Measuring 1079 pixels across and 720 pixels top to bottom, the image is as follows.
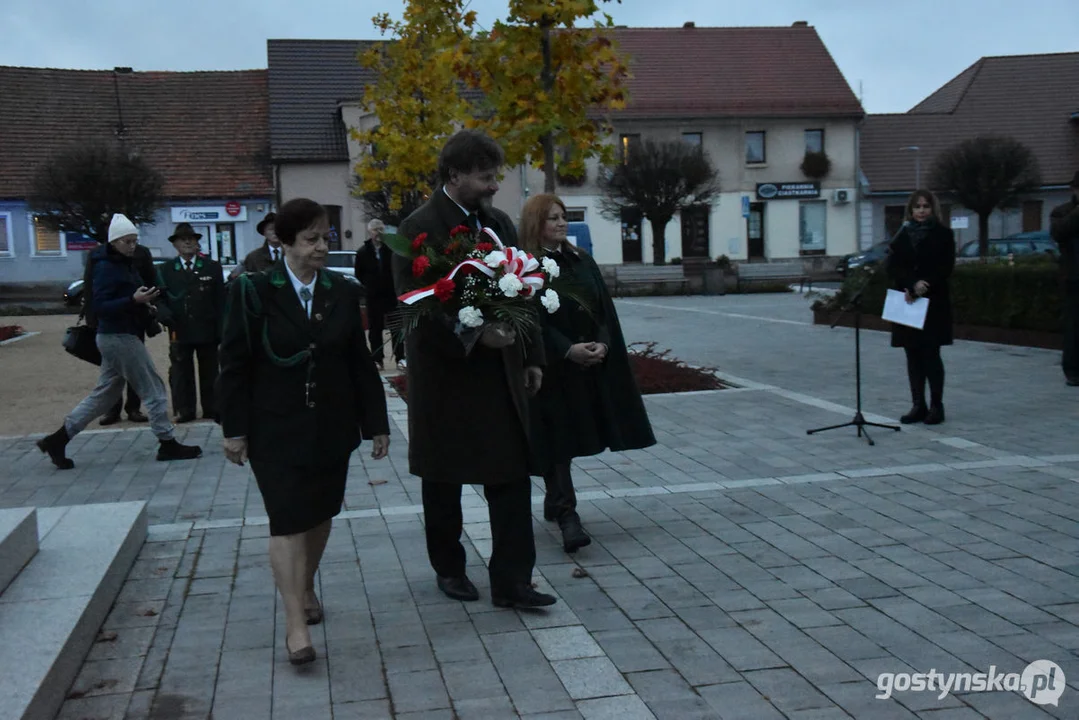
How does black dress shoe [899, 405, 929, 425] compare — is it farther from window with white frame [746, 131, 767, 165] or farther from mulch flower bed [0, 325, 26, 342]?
window with white frame [746, 131, 767, 165]

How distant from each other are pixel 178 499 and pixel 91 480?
106cm

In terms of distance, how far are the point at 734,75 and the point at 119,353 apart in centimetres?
4307

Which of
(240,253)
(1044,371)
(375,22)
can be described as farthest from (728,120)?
(1044,371)

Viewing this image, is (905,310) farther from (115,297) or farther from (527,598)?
(115,297)

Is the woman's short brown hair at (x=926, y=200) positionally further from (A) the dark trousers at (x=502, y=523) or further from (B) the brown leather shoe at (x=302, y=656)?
(B) the brown leather shoe at (x=302, y=656)

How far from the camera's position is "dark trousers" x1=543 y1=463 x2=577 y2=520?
6062mm

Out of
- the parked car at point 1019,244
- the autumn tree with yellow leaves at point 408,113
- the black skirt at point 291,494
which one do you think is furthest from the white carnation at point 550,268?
the parked car at point 1019,244

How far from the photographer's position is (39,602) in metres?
4.66

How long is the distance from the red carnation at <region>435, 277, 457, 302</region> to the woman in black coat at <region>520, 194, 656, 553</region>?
1.20 m

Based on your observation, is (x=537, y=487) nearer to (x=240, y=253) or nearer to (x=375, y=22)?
A: (x=375, y=22)

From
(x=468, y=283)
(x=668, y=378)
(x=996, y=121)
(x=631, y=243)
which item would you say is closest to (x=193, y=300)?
(x=668, y=378)

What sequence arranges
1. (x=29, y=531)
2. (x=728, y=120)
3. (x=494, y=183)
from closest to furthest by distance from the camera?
1. (x=494, y=183)
2. (x=29, y=531)
3. (x=728, y=120)

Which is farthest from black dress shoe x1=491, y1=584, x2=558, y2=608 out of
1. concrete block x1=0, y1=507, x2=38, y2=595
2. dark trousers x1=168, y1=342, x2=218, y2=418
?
dark trousers x1=168, y1=342, x2=218, y2=418

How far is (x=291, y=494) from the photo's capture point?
174 inches
